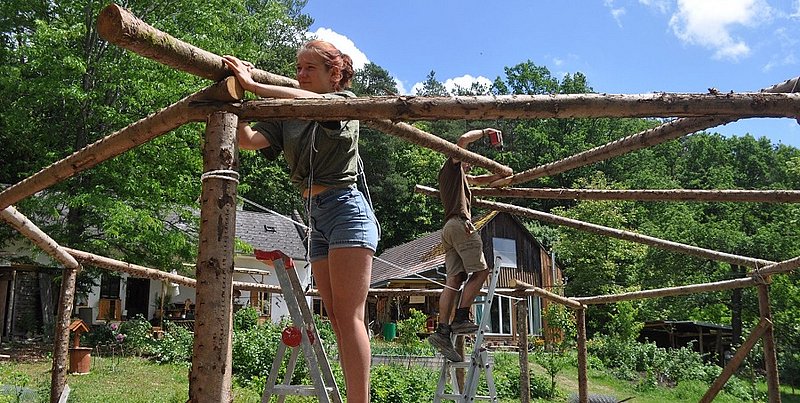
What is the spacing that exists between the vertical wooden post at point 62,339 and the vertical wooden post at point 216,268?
320 cm

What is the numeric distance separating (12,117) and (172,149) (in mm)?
3301

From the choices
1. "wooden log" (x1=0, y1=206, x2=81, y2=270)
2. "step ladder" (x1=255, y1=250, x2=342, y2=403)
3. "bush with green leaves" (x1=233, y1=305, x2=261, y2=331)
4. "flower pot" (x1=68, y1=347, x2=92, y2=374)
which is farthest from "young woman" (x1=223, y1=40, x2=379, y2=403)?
"bush with green leaves" (x1=233, y1=305, x2=261, y2=331)

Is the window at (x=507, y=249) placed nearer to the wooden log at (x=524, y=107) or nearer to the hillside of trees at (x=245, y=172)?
the hillside of trees at (x=245, y=172)

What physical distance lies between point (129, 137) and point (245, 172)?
97.1 feet

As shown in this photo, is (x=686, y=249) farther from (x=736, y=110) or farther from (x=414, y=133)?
(x=736, y=110)

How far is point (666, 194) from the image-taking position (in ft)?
16.4

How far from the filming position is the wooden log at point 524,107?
2.48 meters

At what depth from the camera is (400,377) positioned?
11055mm

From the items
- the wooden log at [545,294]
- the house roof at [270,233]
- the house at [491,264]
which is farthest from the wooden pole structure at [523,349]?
the house roof at [270,233]

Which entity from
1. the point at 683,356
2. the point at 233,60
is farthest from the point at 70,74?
the point at 683,356

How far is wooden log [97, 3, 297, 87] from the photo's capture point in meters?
2.22

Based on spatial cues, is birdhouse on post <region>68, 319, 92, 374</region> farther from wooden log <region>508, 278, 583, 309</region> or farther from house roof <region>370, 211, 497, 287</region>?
house roof <region>370, 211, 497, 287</region>

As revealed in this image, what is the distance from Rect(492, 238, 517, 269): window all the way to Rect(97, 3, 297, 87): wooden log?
26.6m

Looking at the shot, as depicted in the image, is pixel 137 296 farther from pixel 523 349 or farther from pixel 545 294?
pixel 545 294
